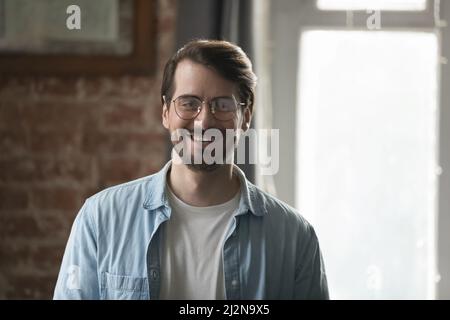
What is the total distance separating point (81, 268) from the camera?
992 millimetres

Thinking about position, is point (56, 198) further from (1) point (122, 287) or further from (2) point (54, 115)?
(1) point (122, 287)

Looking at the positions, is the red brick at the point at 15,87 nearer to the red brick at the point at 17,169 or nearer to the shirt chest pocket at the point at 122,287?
the red brick at the point at 17,169

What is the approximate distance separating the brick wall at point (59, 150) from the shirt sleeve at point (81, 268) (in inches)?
18.8

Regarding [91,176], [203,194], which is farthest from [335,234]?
[91,176]

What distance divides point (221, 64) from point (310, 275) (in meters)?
0.39

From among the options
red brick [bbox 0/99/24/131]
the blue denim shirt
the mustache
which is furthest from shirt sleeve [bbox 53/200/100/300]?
red brick [bbox 0/99/24/131]

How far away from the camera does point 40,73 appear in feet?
4.83

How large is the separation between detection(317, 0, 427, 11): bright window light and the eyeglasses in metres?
0.47

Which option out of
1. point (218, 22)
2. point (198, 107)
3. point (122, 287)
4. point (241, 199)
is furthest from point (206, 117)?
point (218, 22)

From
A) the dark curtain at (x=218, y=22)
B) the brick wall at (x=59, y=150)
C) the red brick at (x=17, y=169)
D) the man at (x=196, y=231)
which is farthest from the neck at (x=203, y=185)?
the red brick at (x=17, y=169)

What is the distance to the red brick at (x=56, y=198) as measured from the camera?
1.47 meters

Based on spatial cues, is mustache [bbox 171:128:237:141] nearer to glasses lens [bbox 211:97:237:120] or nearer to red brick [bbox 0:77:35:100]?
glasses lens [bbox 211:97:237:120]

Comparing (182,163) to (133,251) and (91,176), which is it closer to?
(133,251)
